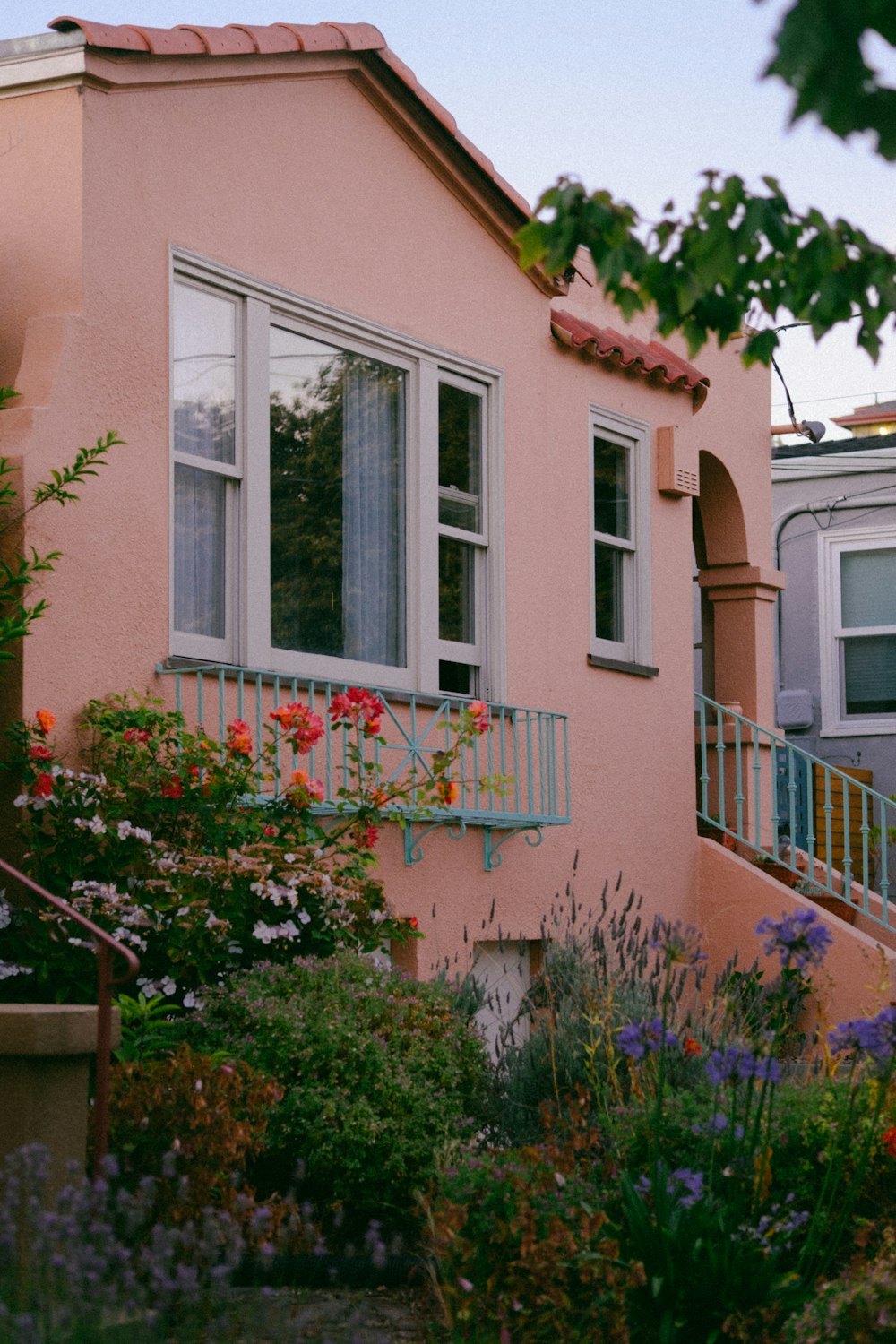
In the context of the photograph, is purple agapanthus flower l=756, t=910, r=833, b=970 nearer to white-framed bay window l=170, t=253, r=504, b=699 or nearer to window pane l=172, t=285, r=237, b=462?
white-framed bay window l=170, t=253, r=504, b=699

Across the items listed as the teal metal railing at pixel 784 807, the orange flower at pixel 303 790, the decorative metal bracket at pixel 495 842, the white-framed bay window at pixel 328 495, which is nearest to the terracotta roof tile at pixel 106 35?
the white-framed bay window at pixel 328 495

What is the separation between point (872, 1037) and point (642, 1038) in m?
0.62

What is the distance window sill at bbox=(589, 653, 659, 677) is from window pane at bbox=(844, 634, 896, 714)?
4932mm

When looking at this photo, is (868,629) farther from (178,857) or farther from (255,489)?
(178,857)

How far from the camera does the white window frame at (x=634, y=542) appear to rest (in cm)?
1020

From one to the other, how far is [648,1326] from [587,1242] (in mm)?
260

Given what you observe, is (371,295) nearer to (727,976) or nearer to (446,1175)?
(727,976)

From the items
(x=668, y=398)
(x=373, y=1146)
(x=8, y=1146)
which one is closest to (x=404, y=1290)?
(x=373, y=1146)

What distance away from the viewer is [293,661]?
784cm

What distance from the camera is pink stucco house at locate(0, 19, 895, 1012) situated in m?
7.00

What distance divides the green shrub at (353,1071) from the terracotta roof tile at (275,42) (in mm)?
3977

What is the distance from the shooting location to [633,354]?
10.3 m

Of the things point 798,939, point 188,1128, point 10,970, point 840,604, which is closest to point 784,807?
point 840,604

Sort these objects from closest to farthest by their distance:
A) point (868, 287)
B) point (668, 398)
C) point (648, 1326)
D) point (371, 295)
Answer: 1. point (868, 287)
2. point (648, 1326)
3. point (371, 295)
4. point (668, 398)
